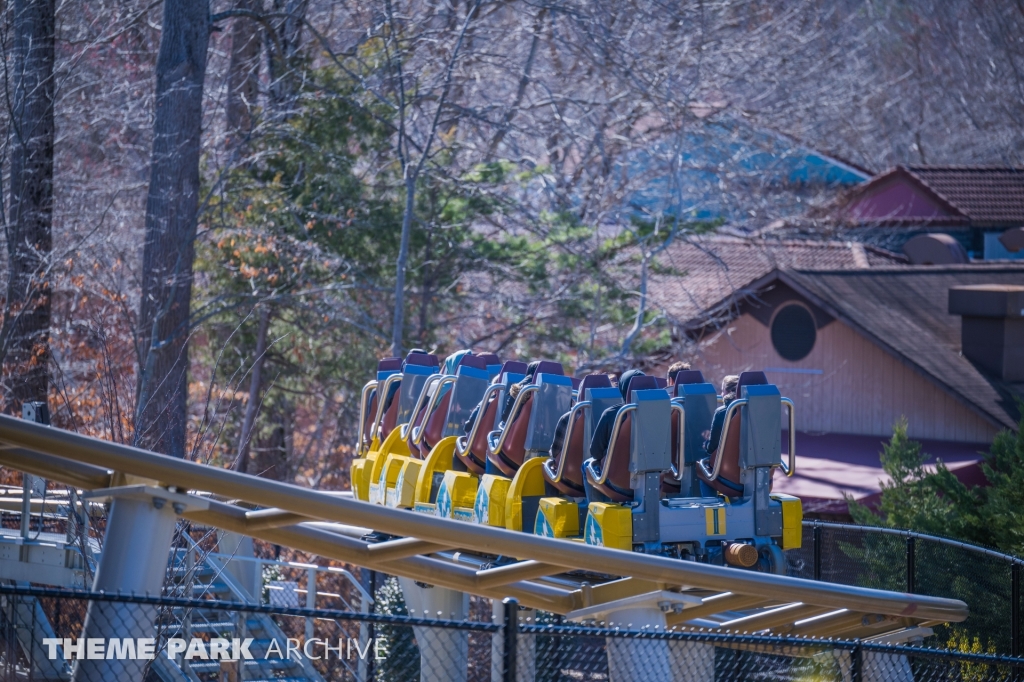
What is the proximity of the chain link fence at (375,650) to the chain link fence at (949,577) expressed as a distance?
424mm

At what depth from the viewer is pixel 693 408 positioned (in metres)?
A: 7.79

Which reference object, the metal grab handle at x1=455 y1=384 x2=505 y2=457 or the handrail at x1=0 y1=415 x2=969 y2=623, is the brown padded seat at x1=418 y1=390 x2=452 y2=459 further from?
the handrail at x1=0 y1=415 x2=969 y2=623

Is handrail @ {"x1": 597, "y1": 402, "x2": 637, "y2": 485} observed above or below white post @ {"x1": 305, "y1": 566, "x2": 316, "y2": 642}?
above

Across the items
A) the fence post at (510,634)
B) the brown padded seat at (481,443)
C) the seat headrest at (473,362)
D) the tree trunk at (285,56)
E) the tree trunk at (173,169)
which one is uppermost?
the tree trunk at (285,56)

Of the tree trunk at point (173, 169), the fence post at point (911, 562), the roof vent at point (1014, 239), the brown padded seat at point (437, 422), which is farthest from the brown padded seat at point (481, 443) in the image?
the roof vent at point (1014, 239)

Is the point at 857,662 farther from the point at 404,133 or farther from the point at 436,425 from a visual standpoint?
the point at 404,133

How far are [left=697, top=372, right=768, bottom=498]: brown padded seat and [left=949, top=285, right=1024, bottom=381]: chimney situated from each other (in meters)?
9.38

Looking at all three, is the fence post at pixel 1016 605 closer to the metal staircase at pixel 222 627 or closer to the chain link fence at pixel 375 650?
the chain link fence at pixel 375 650

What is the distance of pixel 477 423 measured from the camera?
25.9 ft

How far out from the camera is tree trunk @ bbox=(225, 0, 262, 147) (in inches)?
635

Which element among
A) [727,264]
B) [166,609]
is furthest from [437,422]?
[727,264]

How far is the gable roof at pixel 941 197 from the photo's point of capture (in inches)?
1093

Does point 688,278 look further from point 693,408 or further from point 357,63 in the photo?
point 693,408

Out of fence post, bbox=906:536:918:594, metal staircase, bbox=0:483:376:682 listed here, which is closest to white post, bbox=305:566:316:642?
metal staircase, bbox=0:483:376:682
